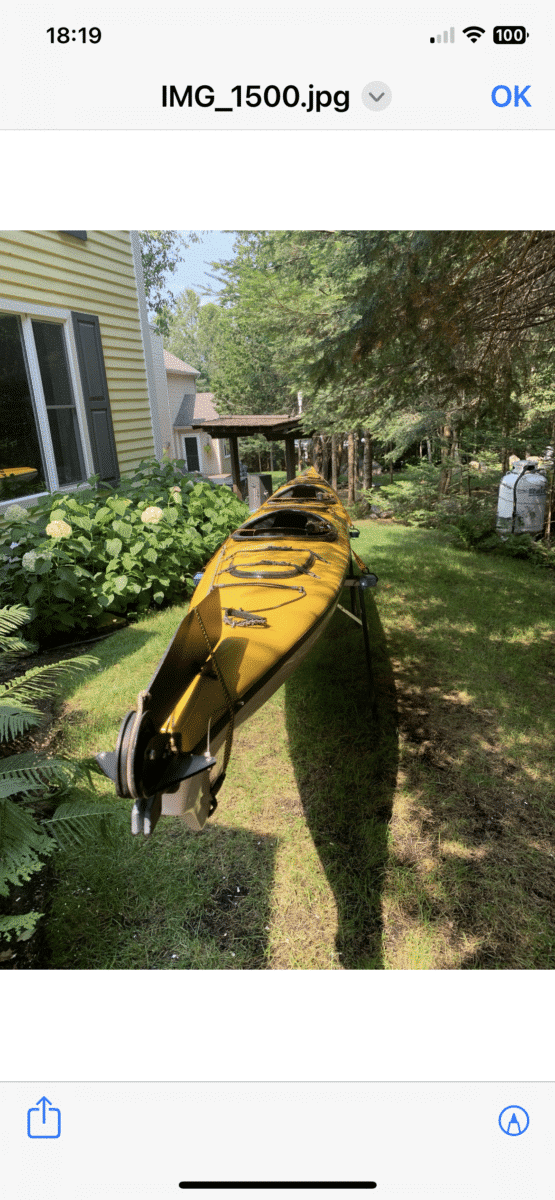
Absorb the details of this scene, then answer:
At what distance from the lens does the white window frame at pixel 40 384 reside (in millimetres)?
5527

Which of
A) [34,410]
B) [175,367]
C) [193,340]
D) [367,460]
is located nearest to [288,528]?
[34,410]

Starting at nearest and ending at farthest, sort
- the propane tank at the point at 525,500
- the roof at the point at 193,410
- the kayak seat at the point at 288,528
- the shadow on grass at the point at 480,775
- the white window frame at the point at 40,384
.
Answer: the shadow on grass at the point at 480,775, the kayak seat at the point at 288,528, the white window frame at the point at 40,384, the propane tank at the point at 525,500, the roof at the point at 193,410

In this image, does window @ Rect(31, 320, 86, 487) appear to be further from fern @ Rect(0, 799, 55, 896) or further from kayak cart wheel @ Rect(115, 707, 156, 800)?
kayak cart wheel @ Rect(115, 707, 156, 800)

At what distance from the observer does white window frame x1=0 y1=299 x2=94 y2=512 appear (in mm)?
5527

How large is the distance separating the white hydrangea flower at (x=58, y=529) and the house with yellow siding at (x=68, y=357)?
2.81 feet

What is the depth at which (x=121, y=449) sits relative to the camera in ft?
24.9

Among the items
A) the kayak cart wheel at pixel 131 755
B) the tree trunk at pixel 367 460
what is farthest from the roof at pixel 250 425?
the kayak cart wheel at pixel 131 755

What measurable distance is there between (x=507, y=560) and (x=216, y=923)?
7.49m

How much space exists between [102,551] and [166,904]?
12.6 feet

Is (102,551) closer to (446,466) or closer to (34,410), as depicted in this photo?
(34,410)
